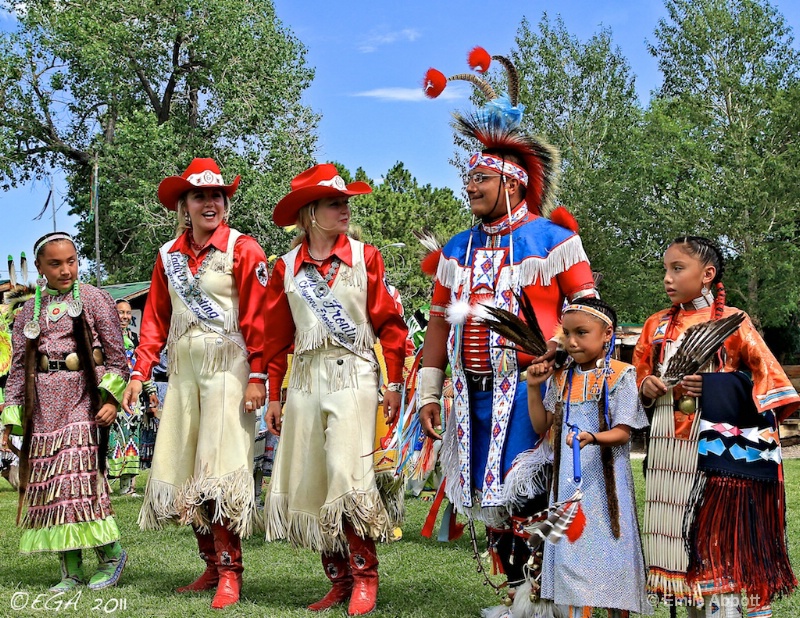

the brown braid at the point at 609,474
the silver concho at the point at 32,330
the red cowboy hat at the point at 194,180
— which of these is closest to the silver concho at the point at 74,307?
the silver concho at the point at 32,330

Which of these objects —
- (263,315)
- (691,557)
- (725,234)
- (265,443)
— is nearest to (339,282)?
(263,315)

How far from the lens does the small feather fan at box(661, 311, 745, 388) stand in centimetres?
370

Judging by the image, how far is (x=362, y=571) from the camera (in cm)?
464

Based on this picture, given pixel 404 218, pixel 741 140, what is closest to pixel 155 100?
pixel 404 218

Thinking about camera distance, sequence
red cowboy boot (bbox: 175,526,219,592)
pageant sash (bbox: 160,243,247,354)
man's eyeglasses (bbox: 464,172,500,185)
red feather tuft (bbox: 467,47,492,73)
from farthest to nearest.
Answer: red cowboy boot (bbox: 175,526,219,592)
pageant sash (bbox: 160,243,247,354)
red feather tuft (bbox: 467,47,492,73)
man's eyeglasses (bbox: 464,172,500,185)

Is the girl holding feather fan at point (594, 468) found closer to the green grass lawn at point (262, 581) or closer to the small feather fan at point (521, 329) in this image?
the small feather fan at point (521, 329)

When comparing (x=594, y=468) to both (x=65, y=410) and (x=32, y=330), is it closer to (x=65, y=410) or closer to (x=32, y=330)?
(x=65, y=410)

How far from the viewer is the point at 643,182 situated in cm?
2900

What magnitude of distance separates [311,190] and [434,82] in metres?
0.84

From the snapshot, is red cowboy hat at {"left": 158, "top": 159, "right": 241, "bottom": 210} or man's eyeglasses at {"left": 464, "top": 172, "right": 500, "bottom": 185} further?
red cowboy hat at {"left": 158, "top": 159, "right": 241, "bottom": 210}

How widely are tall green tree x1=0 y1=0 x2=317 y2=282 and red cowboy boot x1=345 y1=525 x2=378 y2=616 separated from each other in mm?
21523

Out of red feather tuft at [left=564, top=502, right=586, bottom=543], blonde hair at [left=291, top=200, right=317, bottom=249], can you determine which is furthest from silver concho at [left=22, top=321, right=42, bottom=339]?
red feather tuft at [left=564, top=502, right=586, bottom=543]

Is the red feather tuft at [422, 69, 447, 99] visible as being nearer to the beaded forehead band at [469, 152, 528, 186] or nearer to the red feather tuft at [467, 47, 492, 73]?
the red feather tuft at [467, 47, 492, 73]

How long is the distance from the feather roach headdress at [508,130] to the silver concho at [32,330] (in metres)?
2.55
